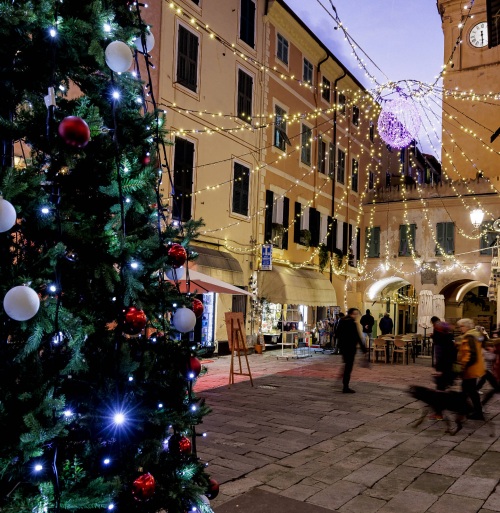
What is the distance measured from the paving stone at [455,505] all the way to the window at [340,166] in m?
21.4

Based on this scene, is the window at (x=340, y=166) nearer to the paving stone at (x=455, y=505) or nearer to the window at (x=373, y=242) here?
the window at (x=373, y=242)

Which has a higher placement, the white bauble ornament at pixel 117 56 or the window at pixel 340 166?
the window at pixel 340 166

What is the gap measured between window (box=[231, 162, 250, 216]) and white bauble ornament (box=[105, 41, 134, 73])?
14678 mm

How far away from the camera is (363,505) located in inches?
172

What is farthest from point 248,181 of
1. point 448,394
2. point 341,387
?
point 448,394

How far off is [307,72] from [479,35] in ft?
37.5

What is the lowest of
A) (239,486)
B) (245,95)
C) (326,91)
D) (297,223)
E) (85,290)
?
(239,486)

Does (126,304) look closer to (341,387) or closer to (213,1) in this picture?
(341,387)

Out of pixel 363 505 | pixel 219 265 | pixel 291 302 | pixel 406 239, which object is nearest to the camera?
pixel 363 505

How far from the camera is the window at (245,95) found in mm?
17702

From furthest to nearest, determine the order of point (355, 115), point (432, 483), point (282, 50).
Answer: point (355, 115)
point (282, 50)
point (432, 483)

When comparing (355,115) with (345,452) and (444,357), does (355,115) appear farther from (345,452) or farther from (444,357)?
(345,452)

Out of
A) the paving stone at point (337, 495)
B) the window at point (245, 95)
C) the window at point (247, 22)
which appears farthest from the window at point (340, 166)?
the paving stone at point (337, 495)

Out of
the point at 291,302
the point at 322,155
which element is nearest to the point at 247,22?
the point at 322,155
